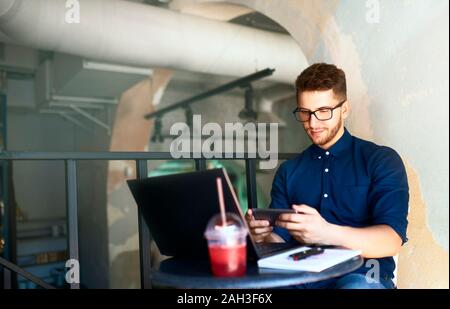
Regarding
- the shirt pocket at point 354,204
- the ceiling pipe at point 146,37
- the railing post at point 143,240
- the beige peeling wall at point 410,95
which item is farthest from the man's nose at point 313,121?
the ceiling pipe at point 146,37

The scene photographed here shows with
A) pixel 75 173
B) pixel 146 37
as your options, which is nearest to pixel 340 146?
pixel 75 173

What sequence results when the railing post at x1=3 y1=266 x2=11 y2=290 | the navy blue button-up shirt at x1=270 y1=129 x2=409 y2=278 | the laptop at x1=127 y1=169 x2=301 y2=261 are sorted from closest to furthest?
the laptop at x1=127 y1=169 x2=301 y2=261
the navy blue button-up shirt at x1=270 y1=129 x2=409 y2=278
the railing post at x1=3 y1=266 x2=11 y2=290

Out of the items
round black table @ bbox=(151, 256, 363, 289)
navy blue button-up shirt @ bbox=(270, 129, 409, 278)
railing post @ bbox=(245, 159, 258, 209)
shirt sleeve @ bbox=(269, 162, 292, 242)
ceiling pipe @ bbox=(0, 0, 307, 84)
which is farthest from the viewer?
ceiling pipe @ bbox=(0, 0, 307, 84)

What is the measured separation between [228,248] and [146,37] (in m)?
2.45

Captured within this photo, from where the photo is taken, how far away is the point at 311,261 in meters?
1.09

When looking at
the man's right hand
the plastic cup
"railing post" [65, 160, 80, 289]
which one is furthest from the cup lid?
"railing post" [65, 160, 80, 289]

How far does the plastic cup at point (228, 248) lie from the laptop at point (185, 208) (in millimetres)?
32

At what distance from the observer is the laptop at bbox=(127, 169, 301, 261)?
3.57 feet

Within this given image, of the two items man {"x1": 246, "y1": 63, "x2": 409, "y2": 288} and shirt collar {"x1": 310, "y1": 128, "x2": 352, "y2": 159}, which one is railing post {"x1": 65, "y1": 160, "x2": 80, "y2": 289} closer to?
man {"x1": 246, "y1": 63, "x2": 409, "y2": 288}

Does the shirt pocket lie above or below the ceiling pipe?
below

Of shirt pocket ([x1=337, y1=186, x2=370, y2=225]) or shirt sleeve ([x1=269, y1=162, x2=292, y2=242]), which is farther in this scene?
shirt sleeve ([x1=269, y1=162, x2=292, y2=242])

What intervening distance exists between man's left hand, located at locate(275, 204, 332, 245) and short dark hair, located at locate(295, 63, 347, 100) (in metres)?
0.48

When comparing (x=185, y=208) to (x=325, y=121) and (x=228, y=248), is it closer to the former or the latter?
(x=228, y=248)

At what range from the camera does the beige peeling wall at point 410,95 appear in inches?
57.1
